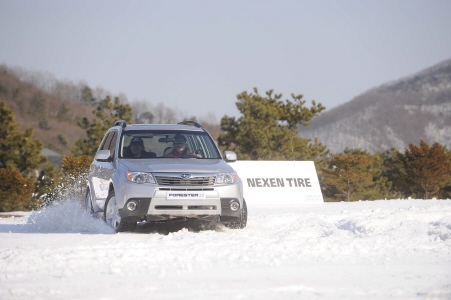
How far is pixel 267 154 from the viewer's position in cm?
5291

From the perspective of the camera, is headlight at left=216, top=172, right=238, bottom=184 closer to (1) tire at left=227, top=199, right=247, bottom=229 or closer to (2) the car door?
(1) tire at left=227, top=199, right=247, bottom=229

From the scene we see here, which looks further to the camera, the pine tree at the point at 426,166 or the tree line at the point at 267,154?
the pine tree at the point at 426,166

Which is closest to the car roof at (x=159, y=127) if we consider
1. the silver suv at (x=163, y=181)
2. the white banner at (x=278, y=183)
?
the silver suv at (x=163, y=181)

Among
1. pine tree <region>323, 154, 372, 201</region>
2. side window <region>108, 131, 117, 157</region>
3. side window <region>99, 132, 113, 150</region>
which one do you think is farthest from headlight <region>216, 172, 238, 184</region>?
pine tree <region>323, 154, 372, 201</region>

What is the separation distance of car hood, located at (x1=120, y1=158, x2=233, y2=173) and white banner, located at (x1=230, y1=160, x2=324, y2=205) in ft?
31.0

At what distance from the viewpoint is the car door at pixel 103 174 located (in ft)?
42.6

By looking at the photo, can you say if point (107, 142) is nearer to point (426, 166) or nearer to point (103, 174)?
point (103, 174)

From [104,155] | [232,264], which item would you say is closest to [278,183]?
[104,155]

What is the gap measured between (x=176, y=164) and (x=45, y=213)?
3699 mm

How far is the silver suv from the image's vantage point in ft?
39.0

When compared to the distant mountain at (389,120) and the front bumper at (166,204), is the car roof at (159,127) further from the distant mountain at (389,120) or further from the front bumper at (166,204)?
the distant mountain at (389,120)

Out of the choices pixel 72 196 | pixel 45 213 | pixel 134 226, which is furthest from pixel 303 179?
pixel 134 226

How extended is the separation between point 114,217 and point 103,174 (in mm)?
1090

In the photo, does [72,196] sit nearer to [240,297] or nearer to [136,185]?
[136,185]
